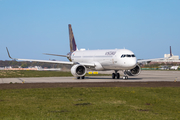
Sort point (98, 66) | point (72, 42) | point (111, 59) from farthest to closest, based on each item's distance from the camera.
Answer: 1. point (72, 42)
2. point (98, 66)
3. point (111, 59)

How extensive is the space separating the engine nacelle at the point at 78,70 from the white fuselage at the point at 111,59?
8.57ft

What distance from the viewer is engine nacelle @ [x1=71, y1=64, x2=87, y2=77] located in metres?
38.5

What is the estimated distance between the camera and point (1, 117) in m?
11.3

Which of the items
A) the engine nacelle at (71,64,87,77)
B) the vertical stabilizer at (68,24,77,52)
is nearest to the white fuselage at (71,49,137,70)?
the engine nacelle at (71,64,87,77)

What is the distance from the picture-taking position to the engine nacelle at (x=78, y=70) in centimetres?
3853

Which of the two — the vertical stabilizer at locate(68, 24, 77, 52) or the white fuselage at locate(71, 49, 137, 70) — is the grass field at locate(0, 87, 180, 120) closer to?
the white fuselage at locate(71, 49, 137, 70)

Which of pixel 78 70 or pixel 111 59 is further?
pixel 78 70

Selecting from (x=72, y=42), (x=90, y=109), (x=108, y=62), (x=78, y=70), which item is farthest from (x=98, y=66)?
(x=90, y=109)

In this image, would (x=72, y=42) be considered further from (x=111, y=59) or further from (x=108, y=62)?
(x=111, y=59)

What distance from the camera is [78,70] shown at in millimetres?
40438

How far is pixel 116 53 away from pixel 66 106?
24.8 m

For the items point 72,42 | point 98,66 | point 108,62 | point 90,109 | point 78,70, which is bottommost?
point 90,109

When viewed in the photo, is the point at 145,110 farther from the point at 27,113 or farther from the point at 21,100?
the point at 21,100

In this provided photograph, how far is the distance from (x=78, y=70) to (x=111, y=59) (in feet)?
17.4
